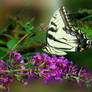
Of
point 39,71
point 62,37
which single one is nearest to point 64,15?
point 62,37

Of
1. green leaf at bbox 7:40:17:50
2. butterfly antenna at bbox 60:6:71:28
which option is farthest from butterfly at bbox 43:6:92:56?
green leaf at bbox 7:40:17:50

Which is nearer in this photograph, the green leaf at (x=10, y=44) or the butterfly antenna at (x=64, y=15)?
the butterfly antenna at (x=64, y=15)

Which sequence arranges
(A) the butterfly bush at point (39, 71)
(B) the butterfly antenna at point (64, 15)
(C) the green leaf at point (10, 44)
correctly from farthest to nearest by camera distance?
(C) the green leaf at point (10, 44)
(B) the butterfly antenna at point (64, 15)
(A) the butterfly bush at point (39, 71)

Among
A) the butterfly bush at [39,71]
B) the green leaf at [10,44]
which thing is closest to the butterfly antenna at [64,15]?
the butterfly bush at [39,71]

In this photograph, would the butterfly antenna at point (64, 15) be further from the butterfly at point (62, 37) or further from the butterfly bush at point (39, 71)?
the butterfly bush at point (39, 71)

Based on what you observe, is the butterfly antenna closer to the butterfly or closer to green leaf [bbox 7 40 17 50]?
the butterfly

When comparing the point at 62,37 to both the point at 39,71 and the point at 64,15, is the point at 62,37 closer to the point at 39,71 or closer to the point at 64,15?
the point at 64,15
